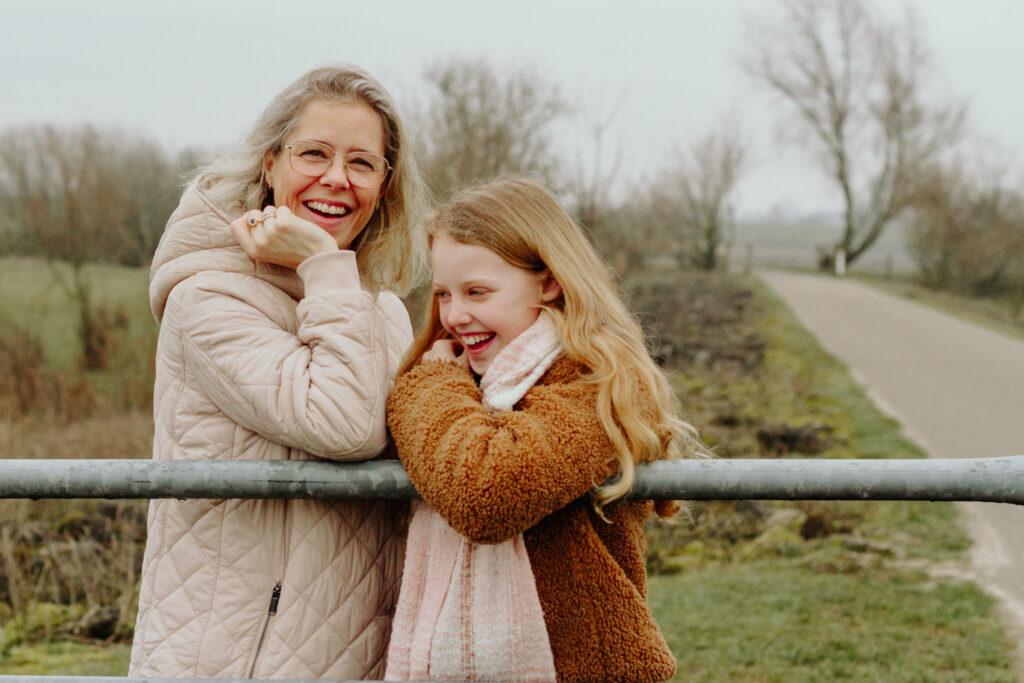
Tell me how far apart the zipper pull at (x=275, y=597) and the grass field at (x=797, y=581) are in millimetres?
3653

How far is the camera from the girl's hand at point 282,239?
178 centimetres

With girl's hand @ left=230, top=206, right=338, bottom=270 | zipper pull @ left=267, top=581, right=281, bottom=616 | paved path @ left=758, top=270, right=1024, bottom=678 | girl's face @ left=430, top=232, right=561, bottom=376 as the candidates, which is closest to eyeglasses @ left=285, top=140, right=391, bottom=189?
girl's hand @ left=230, top=206, right=338, bottom=270

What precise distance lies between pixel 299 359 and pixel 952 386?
12.4 meters

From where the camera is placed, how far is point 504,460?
150 centimetres

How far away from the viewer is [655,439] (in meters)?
1.55

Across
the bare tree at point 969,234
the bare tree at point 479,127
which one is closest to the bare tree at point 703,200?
the bare tree at point 969,234

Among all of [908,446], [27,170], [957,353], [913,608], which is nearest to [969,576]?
[913,608]

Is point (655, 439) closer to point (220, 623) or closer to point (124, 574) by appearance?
point (220, 623)

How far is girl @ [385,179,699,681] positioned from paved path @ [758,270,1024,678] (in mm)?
4283

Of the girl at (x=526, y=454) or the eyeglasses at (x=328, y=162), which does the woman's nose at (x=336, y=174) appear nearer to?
the eyeglasses at (x=328, y=162)

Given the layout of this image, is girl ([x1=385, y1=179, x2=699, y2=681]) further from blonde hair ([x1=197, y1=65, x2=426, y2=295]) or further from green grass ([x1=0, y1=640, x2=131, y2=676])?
green grass ([x1=0, y1=640, x2=131, y2=676])

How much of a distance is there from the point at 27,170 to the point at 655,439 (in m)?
14.0

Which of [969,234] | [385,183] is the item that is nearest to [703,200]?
[969,234]

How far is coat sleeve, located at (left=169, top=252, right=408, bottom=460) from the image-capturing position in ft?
5.36
